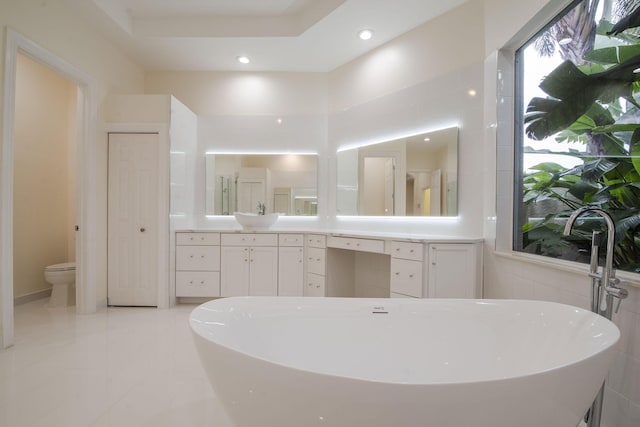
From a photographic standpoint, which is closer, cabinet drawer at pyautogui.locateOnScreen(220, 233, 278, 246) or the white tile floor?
the white tile floor

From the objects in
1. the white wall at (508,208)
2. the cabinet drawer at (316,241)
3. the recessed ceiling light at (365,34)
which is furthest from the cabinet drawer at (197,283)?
the recessed ceiling light at (365,34)

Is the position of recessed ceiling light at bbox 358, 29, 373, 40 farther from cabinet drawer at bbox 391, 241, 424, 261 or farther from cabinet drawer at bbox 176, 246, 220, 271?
cabinet drawer at bbox 176, 246, 220, 271

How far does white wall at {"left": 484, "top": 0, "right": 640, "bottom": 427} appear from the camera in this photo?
4.95 ft

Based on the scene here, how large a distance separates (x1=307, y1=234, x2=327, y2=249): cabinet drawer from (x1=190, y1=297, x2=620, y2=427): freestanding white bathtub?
1673 millimetres

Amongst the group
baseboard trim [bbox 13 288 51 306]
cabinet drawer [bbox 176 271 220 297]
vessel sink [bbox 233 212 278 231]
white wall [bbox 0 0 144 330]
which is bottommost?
baseboard trim [bbox 13 288 51 306]

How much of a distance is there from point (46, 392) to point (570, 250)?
329 cm

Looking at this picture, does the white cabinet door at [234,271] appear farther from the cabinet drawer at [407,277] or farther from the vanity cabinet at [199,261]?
the cabinet drawer at [407,277]

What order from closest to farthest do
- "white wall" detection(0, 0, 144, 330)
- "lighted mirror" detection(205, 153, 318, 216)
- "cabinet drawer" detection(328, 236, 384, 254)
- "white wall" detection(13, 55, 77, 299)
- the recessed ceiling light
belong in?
"white wall" detection(0, 0, 144, 330) < "cabinet drawer" detection(328, 236, 384, 254) < the recessed ceiling light < "white wall" detection(13, 55, 77, 299) < "lighted mirror" detection(205, 153, 318, 216)

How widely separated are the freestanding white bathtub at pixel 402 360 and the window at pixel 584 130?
0.67 metres

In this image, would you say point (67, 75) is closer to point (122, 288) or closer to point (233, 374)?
point (122, 288)

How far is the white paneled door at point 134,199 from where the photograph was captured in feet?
11.2

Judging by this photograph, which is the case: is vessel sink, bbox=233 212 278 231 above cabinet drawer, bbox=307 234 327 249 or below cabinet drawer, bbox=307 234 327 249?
above

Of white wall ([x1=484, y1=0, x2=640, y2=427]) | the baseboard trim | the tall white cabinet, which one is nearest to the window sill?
white wall ([x1=484, y1=0, x2=640, y2=427])

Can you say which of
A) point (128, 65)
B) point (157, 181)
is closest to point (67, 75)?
point (128, 65)
